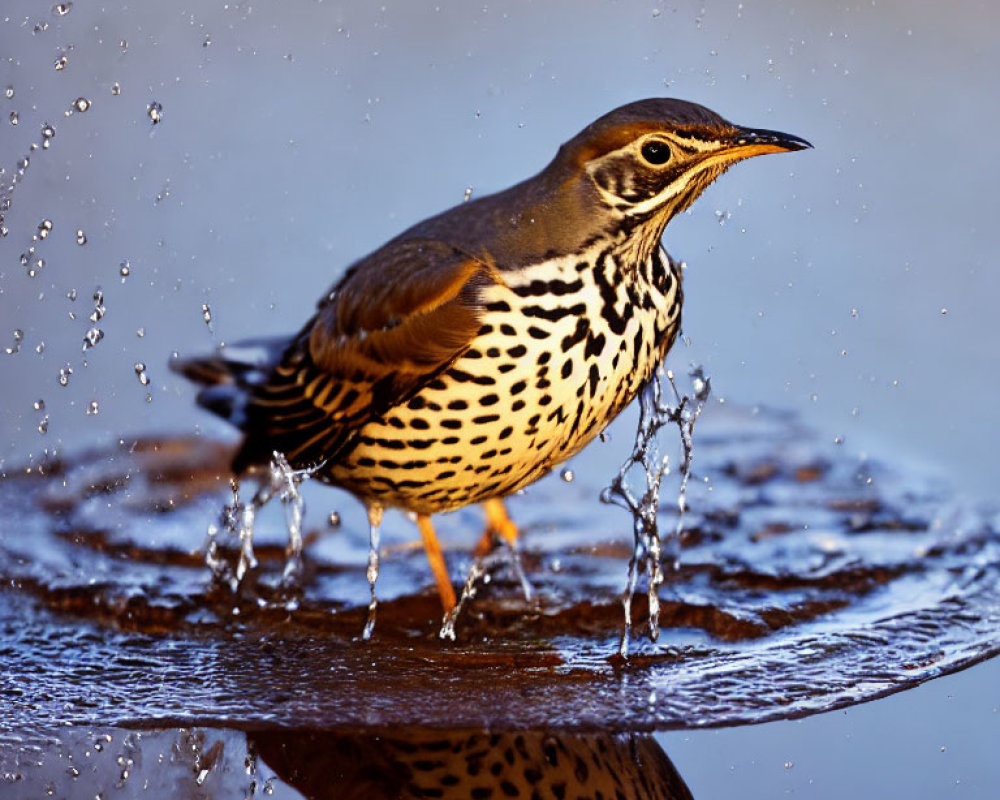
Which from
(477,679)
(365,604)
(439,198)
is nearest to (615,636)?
(477,679)

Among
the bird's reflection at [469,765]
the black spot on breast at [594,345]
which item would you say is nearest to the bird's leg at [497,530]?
the black spot on breast at [594,345]

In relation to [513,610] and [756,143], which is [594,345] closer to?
[756,143]

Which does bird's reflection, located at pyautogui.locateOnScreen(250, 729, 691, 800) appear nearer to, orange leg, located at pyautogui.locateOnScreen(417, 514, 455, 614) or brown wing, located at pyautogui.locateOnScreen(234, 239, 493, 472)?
brown wing, located at pyautogui.locateOnScreen(234, 239, 493, 472)

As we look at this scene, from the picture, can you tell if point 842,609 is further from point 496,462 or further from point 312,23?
point 312,23

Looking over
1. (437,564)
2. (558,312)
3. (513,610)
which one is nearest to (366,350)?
(558,312)

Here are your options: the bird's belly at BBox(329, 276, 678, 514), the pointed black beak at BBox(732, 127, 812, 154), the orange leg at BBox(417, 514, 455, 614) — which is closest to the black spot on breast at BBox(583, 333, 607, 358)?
the bird's belly at BBox(329, 276, 678, 514)

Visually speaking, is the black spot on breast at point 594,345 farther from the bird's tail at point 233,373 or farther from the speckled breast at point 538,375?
the bird's tail at point 233,373
